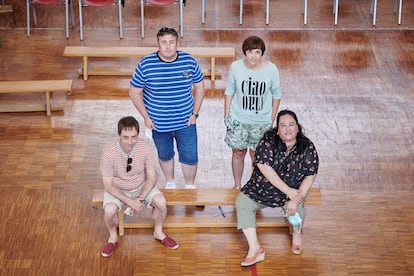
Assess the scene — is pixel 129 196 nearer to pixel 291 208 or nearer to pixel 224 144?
pixel 291 208

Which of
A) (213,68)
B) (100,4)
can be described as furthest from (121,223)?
(100,4)

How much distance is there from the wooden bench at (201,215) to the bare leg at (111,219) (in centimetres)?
13

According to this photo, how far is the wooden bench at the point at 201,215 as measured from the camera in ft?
21.9

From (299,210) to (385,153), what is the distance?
1772mm

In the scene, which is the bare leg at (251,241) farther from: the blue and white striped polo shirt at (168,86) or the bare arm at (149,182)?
the blue and white striped polo shirt at (168,86)

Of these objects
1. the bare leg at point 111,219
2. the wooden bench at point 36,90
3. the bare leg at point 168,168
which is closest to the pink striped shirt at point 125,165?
the bare leg at point 111,219

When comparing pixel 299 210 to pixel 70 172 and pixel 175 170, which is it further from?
pixel 70 172

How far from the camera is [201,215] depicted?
22.6 ft

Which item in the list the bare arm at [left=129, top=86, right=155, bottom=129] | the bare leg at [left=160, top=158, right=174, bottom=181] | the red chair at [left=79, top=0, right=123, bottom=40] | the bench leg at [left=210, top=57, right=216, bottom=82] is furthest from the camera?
the red chair at [left=79, top=0, right=123, bottom=40]

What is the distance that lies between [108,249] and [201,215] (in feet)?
2.74

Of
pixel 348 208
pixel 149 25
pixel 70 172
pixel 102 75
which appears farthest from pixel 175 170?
pixel 149 25

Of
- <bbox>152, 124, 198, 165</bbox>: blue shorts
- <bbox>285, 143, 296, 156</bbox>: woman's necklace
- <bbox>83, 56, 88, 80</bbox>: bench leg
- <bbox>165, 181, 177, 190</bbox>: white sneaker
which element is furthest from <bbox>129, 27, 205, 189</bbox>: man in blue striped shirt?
<bbox>83, 56, 88, 80</bbox>: bench leg

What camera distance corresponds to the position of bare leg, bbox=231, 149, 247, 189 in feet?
22.8

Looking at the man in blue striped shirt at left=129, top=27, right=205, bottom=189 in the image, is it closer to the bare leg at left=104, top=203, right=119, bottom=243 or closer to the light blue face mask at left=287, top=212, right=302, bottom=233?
the bare leg at left=104, top=203, right=119, bottom=243
